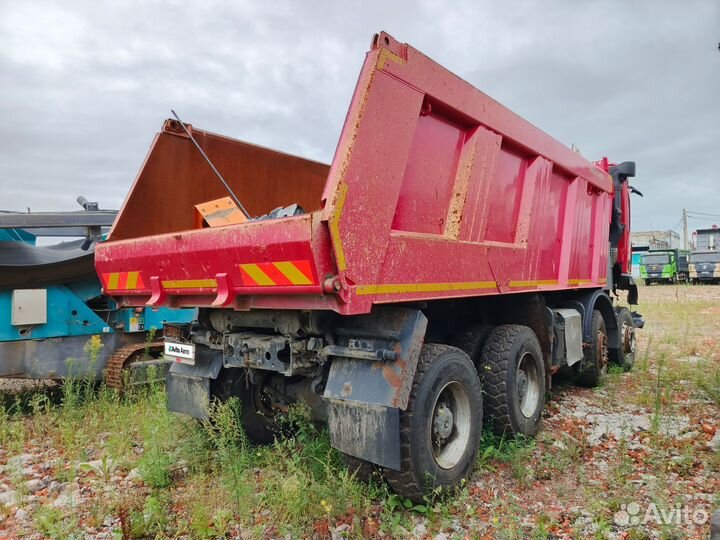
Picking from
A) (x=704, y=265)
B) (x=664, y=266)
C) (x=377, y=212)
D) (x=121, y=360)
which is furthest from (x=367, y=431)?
(x=664, y=266)

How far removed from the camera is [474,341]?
3.81 meters

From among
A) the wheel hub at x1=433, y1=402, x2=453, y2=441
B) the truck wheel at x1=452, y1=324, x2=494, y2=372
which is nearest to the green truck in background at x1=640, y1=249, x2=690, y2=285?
the truck wheel at x1=452, y1=324, x2=494, y2=372

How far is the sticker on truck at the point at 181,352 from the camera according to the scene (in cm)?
329

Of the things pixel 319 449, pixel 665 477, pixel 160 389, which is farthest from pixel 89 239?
pixel 665 477

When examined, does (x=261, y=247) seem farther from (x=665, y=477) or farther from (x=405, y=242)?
(x=665, y=477)

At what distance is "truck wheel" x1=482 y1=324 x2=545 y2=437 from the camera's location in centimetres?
355

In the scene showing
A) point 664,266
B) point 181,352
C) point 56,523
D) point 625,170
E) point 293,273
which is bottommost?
point 56,523

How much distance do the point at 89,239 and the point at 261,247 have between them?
3.04 meters

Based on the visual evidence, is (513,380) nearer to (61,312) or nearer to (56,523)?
(56,523)

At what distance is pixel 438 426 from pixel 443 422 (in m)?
0.05

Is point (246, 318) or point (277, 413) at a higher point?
point (246, 318)

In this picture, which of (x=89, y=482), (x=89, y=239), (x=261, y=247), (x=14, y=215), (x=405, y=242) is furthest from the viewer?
(x=89, y=239)

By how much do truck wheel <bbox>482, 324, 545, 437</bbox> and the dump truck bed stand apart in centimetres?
40

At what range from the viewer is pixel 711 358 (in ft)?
21.6
